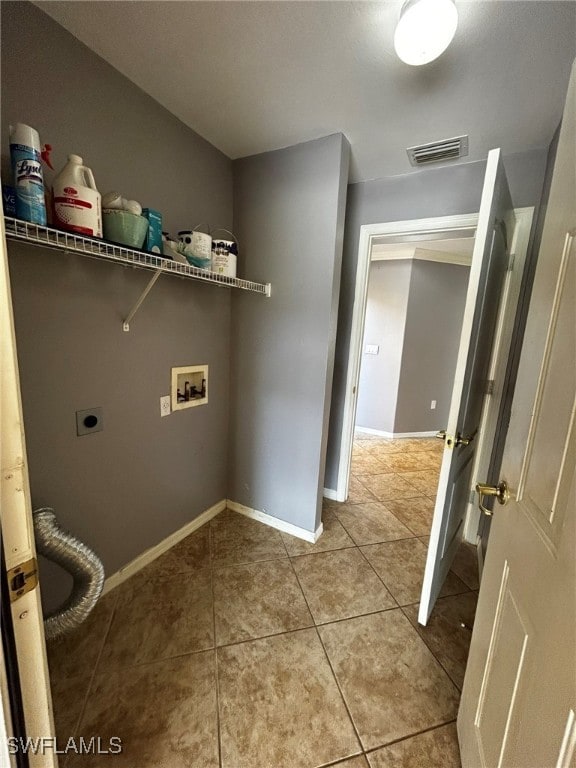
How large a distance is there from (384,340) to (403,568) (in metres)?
2.90

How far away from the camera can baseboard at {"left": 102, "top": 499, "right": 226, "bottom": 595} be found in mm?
1542

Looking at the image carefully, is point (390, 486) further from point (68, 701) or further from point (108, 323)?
point (108, 323)

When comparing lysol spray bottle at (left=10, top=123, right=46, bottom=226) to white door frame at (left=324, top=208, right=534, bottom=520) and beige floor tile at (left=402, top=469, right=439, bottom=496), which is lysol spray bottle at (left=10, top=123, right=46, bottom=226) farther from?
beige floor tile at (left=402, top=469, right=439, bottom=496)

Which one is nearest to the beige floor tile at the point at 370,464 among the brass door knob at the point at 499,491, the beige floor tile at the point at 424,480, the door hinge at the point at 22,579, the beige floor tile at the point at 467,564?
the beige floor tile at the point at 424,480

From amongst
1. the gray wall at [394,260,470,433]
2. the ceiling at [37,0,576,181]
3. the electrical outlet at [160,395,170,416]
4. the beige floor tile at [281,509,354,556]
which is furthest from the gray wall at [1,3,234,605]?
the gray wall at [394,260,470,433]

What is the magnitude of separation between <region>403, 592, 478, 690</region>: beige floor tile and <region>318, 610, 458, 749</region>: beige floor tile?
38mm

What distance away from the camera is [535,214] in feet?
5.31

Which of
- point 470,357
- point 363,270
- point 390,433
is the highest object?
point 363,270

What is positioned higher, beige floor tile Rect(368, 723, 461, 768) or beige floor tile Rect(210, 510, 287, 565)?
beige floor tile Rect(210, 510, 287, 565)

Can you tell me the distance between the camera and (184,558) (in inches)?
69.1

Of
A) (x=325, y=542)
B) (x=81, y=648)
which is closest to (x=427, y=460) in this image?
(x=325, y=542)

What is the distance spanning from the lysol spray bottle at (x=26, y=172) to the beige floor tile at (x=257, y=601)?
176cm

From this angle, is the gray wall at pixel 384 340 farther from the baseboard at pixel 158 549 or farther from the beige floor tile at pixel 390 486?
the baseboard at pixel 158 549

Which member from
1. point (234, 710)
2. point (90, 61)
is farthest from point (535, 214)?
point (234, 710)
